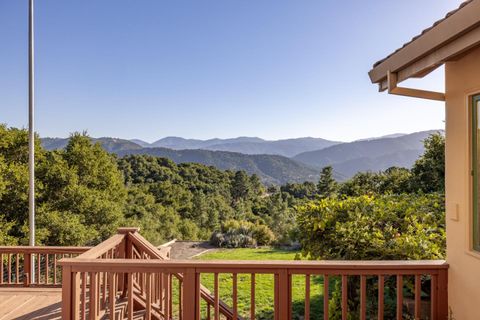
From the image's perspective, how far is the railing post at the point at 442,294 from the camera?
2635 millimetres

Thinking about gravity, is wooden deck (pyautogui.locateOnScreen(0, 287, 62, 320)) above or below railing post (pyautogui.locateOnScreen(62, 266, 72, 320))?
below

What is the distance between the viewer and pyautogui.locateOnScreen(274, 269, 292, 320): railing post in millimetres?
2500

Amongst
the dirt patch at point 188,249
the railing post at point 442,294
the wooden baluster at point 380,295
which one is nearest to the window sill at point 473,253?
the railing post at point 442,294

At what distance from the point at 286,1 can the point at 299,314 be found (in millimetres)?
9246

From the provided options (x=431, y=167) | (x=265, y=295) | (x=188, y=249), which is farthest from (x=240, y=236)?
(x=431, y=167)

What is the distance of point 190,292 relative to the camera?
254 cm

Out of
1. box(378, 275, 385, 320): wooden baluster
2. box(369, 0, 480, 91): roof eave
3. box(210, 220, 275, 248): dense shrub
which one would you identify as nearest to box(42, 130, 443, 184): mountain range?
box(210, 220, 275, 248): dense shrub

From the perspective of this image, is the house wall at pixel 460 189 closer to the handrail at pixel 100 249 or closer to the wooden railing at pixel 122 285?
the wooden railing at pixel 122 285

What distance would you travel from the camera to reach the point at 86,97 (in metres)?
22.2

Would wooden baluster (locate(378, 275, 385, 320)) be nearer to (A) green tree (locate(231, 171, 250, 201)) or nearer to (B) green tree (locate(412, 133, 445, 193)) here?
(B) green tree (locate(412, 133, 445, 193))

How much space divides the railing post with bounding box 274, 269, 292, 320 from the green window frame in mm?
1365

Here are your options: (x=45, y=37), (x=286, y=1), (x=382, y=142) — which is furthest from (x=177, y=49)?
(x=382, y=142)

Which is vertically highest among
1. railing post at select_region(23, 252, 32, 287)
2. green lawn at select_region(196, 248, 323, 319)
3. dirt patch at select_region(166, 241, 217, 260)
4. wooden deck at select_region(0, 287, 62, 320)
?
Result: railing post at select_region(23, 252, 32, 287)

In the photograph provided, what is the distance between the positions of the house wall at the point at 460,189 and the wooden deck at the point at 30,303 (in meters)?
3.99
